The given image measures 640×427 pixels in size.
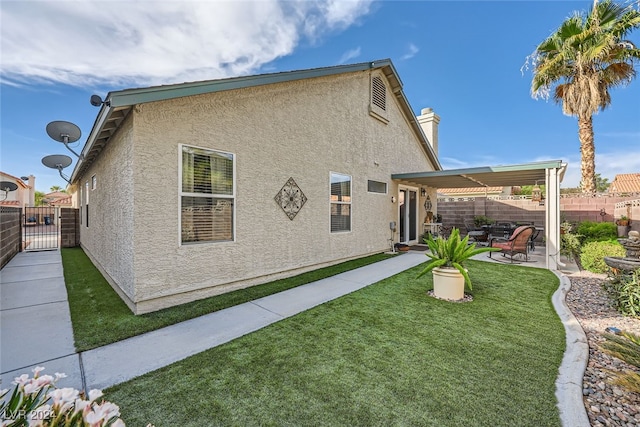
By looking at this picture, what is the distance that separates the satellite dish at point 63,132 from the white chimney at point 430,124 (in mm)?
14026

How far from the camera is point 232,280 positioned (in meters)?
5.80

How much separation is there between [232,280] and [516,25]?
15726 mm

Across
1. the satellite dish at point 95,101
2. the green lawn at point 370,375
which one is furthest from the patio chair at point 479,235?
the satellite dish at point 95,101

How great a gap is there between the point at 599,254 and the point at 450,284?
5280mm

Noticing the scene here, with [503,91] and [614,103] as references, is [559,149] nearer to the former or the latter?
[503,91]

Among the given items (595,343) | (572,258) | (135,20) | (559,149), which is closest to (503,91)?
(559,149)

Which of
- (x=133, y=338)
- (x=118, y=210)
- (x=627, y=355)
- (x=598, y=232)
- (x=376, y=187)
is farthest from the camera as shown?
(x=376, y=187)

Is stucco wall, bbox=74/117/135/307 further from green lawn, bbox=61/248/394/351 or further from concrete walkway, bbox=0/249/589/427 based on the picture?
concrete walkway, bbox=0/249/589/427

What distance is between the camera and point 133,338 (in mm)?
3857

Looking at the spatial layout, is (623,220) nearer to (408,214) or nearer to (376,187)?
(408,214)

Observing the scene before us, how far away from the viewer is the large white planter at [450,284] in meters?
5.36

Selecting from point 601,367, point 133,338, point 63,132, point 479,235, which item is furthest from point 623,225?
point 63,132

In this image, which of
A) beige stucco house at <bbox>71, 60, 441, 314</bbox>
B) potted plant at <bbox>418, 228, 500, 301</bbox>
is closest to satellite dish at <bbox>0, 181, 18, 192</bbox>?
beige stucco house at <bbox>71, 60, 441, 314</bbox>

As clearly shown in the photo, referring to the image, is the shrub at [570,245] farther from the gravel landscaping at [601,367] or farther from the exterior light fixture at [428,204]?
the exterior light fixture at [428,204]
